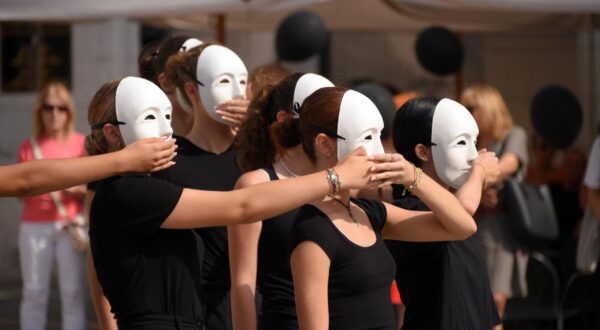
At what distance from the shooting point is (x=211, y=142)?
3.88m

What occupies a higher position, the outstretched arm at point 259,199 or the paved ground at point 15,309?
the outstretched arm at point 259,199

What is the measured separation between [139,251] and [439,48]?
5353 millimetres

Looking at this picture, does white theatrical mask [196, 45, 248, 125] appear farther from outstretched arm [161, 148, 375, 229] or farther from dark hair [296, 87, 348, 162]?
outstretched arm [161, 148, 375, 229]

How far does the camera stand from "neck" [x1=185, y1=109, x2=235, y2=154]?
3861mm

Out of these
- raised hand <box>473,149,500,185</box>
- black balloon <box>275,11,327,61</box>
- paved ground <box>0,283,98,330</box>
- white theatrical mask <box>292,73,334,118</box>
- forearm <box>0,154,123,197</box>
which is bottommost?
paved ground <box>0,283,98,330</box>

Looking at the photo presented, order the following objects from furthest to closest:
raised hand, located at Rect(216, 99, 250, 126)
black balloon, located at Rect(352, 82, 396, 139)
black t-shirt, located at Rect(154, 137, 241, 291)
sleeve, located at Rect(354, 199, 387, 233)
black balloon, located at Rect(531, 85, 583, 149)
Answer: black balloon, located at Rect(531, 85, 583, 149)
black balloon, located at Rect(352, 82, 396, 139)
raised hand, located at Rect(216, 99, 250, 126)
black t-shirt, located at Rect(154, 137, 241, 291)
sleeve, located at Rect(354, 199, 387, 233)

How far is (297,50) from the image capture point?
7586 mm

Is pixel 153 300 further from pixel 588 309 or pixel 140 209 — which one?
pixel 588 309

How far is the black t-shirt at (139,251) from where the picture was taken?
292 cm

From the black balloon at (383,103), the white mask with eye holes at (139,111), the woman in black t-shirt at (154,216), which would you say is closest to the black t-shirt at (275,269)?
the woman in black t-shirt at (154,216)

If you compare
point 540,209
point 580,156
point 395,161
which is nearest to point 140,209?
point 395,161

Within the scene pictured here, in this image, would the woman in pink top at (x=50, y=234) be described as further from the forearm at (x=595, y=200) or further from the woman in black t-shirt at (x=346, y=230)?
the woman in black t-shirt at (x=346, y=230)

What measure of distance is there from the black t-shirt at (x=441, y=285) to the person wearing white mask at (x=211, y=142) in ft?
1.92

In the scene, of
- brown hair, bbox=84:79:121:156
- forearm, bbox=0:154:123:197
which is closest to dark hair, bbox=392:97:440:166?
brown hair, bbox=84:79:121:156
